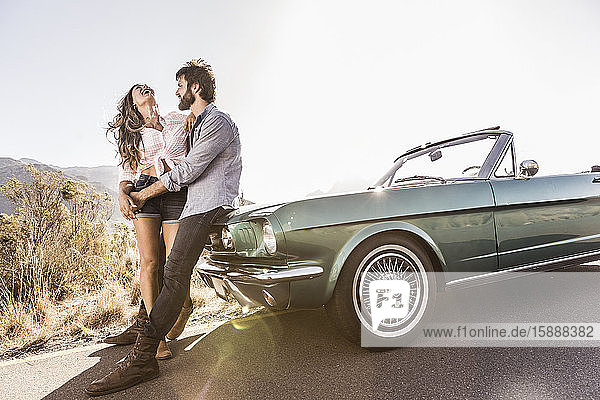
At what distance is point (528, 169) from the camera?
3.91 meters

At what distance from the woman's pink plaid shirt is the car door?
2.45 meters

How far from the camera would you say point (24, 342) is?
149 inches

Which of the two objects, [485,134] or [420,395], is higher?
[485,134]

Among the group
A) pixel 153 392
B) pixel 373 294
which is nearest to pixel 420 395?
pixel 373 294

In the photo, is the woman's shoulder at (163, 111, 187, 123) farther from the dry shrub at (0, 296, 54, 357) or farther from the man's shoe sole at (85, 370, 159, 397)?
the dry shrub at (0, 296, 54, 357)

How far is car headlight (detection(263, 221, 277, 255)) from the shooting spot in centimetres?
300

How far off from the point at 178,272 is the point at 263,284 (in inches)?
21.1

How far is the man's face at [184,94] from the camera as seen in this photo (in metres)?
3.07

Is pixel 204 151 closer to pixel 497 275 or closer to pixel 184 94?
pixel 184 94

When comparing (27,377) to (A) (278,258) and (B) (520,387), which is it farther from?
(B) (520,387)

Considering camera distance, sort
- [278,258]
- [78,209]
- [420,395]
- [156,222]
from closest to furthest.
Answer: [420,395], [278,258], [156,222], [78,209]

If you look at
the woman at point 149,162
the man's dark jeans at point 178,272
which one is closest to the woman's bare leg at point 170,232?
the woman at point 149,162

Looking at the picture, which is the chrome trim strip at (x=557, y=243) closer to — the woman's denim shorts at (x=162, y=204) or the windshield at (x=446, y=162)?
the windshield at (x=446, y=162)

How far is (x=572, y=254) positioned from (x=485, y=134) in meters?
1.28
